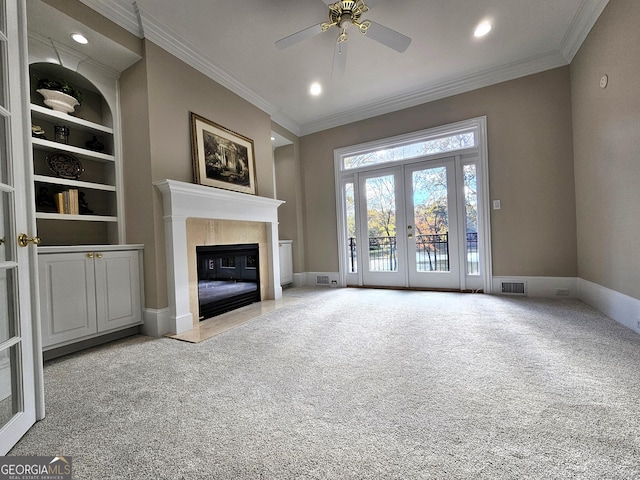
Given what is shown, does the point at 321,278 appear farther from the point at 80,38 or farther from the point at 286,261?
the point at 80,38

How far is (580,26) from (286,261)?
467 centimetres

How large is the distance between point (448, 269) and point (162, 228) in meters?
3.79

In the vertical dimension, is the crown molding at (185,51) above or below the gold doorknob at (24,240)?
above

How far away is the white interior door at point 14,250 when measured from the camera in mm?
1192

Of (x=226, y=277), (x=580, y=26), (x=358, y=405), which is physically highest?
(x=580, y=26)

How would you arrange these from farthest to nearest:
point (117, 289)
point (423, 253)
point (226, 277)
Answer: point (423, 253) < point (226, 277) < point (117, 289)

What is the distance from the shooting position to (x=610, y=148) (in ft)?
8.04

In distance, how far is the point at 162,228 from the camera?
2646 mm

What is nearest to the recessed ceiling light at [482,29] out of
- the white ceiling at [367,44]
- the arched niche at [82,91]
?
the white ceiling at [367,44]

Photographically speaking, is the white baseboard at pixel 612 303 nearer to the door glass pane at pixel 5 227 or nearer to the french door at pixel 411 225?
the french door at pixel 411 225

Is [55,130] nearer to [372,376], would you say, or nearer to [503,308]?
[372,376]

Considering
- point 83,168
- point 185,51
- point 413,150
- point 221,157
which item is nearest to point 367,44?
point 413,150

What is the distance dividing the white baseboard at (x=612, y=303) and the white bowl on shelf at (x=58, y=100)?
5123 millimetres

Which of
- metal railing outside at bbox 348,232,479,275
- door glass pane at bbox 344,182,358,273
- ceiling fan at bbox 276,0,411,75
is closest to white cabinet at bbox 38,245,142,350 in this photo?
ceiling fan at bbox 276,0,411,75
